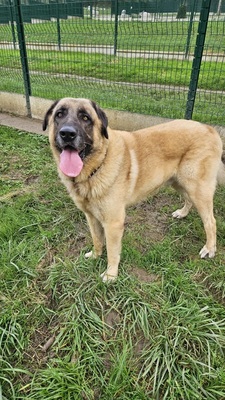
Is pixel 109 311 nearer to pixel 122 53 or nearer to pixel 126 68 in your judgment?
pixel 122 53

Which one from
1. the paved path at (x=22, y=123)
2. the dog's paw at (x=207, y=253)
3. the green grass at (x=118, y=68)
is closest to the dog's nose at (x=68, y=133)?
the dog's paw at (x=207, y=253)

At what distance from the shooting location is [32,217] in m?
3.21

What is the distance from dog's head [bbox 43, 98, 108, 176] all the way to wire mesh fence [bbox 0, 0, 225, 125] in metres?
2.25

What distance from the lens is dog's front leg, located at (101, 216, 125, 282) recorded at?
236 cm

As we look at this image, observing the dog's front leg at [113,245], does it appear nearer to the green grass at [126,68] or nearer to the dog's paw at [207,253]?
the dog's paw at [207,253]

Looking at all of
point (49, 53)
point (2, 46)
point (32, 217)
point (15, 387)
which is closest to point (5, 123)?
point (49, 53)

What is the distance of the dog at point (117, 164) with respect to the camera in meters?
2.22

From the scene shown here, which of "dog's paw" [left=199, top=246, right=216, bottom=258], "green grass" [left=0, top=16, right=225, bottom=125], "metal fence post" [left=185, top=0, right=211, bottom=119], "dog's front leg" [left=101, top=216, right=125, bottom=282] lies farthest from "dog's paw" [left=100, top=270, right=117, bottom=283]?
"green grass" [left=0, top=16, right=225, bottom=125]

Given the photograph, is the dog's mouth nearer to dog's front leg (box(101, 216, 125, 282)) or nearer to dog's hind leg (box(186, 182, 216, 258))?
dog's front leg (box(101, 216, 125, 282))

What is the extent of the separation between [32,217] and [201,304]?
192 cm

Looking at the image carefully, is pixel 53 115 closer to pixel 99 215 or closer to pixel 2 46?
pixel 99 215

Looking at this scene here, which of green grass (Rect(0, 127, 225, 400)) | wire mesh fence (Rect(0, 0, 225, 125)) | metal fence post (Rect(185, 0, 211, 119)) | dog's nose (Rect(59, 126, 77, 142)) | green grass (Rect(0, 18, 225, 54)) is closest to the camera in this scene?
green grass (Rect(0, 127, 225, 400))

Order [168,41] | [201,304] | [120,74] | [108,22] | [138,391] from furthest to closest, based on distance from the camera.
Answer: [120,74]
[108,22]
[168,41]
[201,304]
[138,391]

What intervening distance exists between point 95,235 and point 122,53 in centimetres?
427
